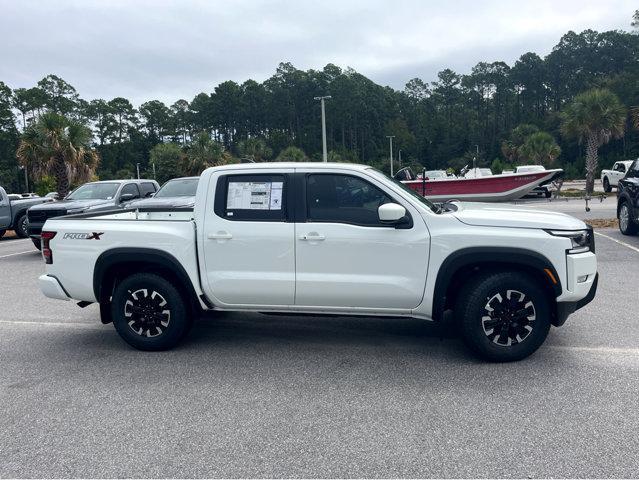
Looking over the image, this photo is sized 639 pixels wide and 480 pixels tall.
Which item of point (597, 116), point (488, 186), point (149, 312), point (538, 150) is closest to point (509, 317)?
point (149, 312)

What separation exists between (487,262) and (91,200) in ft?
Result: 38.6

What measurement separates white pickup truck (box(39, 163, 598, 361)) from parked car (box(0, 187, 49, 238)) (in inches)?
516

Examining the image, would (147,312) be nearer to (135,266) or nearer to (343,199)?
(135,266)

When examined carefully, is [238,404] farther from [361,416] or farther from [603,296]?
[603,296]

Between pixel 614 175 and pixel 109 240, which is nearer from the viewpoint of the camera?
pixel 109 240

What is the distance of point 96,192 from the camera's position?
14797 millimetres

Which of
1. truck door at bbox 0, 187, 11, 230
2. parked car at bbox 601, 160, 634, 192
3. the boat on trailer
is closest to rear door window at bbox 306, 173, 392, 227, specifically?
truck door at bbox 0, 187, 11, 230

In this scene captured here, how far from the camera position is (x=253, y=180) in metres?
5.28

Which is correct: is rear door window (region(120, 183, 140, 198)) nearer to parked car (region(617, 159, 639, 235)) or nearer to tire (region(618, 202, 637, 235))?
parked car (region(617, 159, 639, 235))

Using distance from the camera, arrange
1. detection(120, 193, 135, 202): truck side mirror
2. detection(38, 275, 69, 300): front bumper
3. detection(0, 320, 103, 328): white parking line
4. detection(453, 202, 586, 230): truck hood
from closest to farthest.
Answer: detection(453, 202, 586, 230): truck hood, detection(38, 275, 69, 300): front bumper, detection(0, 320, 103, 328): white parking line, detection(120, 193, 135, 202): truck side mirror

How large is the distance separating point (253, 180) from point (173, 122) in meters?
119

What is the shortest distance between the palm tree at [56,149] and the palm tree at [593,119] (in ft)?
87.9

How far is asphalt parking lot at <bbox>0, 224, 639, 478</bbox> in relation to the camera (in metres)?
3.36

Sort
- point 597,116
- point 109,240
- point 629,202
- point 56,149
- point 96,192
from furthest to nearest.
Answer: point 597,116, point 56,149, point 96,192, point 629,202, point 109,240
